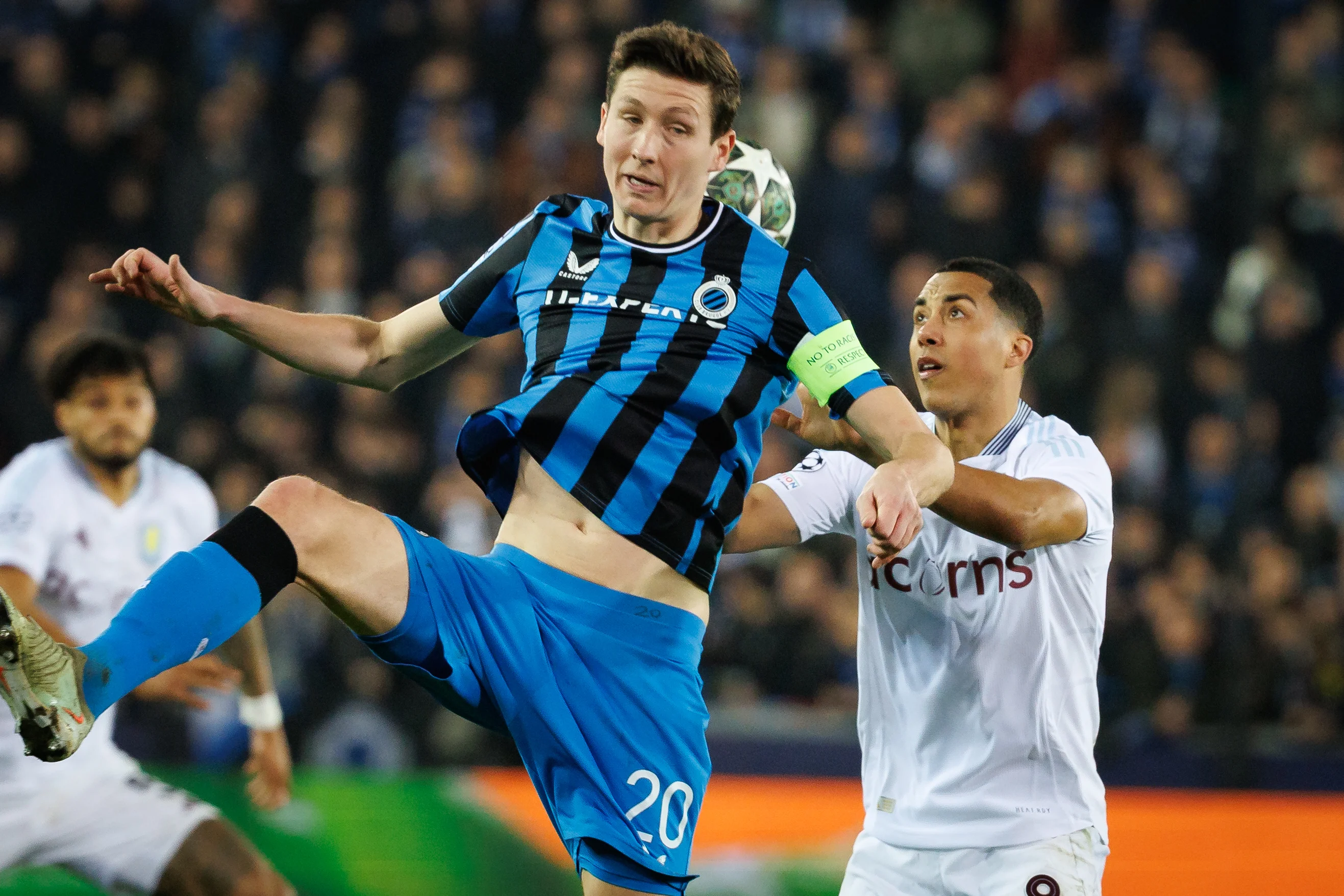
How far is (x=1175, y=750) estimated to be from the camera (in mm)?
7617

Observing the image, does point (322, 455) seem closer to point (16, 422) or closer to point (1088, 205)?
point (16, 422)

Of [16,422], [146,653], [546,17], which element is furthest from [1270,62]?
[146,653]

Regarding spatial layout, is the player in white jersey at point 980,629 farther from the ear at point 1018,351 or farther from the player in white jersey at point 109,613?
the player in white jersey at point 109,613

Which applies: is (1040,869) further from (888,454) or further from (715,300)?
(715,300)

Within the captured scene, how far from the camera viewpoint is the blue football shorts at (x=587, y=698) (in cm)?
324

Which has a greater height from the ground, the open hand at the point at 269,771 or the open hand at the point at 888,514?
the open hand at the point at 888,514

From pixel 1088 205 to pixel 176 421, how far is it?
6.14 metres

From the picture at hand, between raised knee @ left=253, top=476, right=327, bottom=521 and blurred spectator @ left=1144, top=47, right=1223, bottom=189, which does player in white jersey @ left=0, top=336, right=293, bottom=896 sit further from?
blurred spectator @ left=1144, top=47, right=1223, bottom=189

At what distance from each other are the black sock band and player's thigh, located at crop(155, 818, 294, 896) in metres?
2.29

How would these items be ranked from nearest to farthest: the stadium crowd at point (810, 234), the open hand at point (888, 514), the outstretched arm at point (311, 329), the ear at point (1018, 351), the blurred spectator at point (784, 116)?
the open hand at point (888, 514) → the outstretched arm at point (311, 329) → the ear at point (1018, 351) → the stadium crowd at point (810, 234) → the blurred spectator at point (784, 116)

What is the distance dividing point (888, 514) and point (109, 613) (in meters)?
3.36

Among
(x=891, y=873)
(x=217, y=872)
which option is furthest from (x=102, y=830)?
(x=891, y=873)

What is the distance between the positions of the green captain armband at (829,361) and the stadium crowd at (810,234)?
5163 mm

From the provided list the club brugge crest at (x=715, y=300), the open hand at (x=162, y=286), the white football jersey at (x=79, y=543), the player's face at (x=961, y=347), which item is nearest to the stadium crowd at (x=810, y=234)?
the white football jersey at (x=79, y=543)
